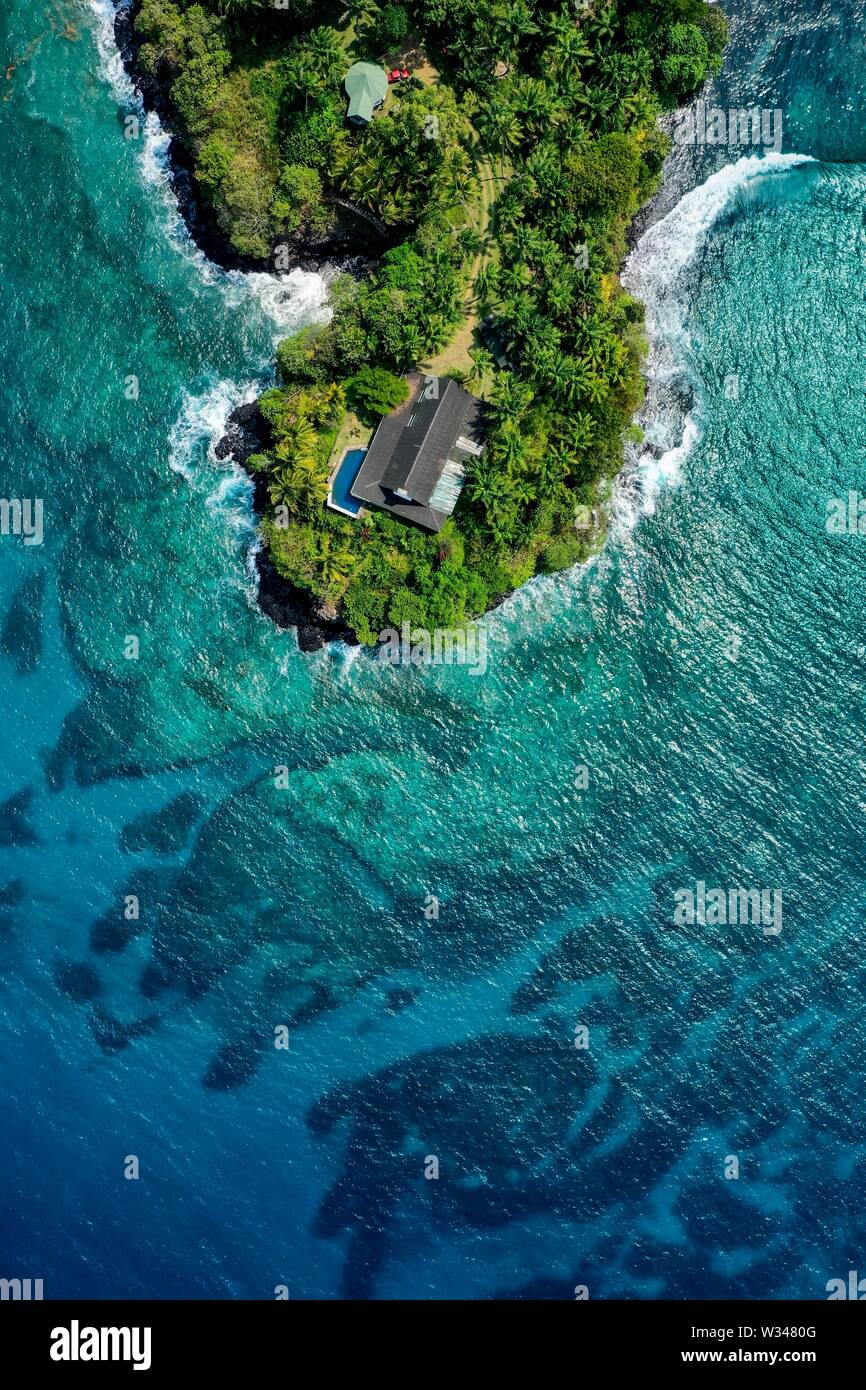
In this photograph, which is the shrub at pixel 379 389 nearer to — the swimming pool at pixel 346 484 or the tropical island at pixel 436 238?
the tropical island at pixel 436 238

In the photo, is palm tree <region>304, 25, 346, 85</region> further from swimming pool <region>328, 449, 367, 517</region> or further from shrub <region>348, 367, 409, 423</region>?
swimming pool <region>328, 449, 367, 517</region>

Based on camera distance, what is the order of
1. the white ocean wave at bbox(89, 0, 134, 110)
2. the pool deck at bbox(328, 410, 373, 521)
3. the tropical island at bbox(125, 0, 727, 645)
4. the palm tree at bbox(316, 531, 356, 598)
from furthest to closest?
the white ocean wave at bbox(89, 0, 134, 110) < the pool deck at bbox(328, 410, 373, 521) < the palm tree at bbox(316, 531, 356, 598) < the tropical island at bbox(125, 0, 727, 645)

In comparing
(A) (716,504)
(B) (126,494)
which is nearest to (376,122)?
(B) (126,494)

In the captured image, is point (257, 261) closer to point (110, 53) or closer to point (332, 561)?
point (110, 53)

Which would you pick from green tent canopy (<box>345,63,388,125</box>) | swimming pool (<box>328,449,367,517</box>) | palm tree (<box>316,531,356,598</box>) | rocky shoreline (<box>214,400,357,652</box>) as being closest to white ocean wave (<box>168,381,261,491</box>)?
rocky shoreline (<box>214,400,357,652</box>)

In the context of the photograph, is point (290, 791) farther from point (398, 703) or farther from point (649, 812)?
point (649, 812)
